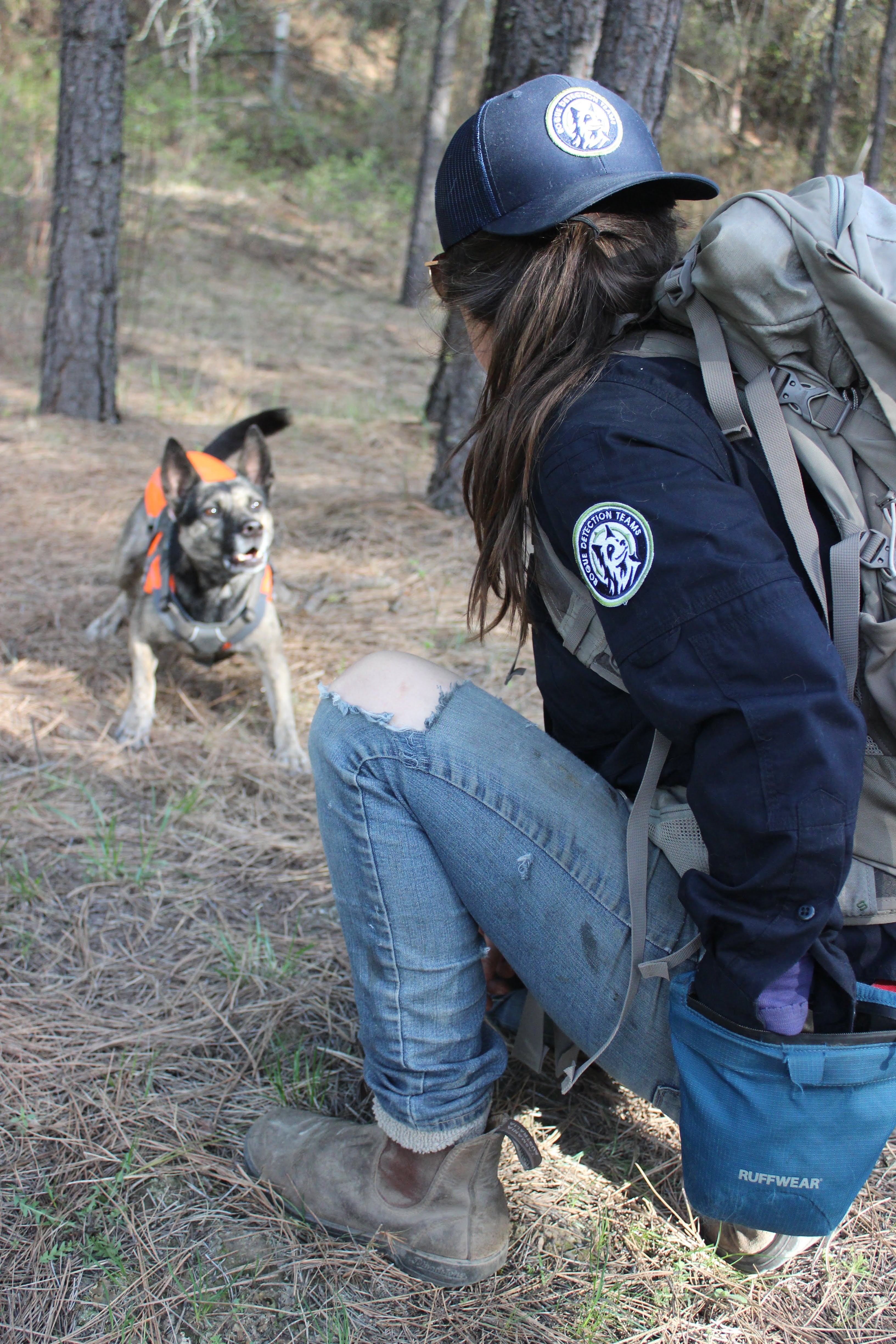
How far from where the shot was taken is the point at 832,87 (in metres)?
9.17

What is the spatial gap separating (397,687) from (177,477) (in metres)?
2.44

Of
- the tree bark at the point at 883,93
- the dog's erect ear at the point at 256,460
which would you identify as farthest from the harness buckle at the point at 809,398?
the tree bark at the point at 883,93

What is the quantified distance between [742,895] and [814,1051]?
238 mm

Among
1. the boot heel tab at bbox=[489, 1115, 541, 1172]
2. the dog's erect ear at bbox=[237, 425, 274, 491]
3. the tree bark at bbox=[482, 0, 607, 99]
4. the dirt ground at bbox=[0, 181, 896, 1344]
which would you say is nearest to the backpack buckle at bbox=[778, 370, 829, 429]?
the boot heel tab at bbox=[489, 1115, 541, 1172]

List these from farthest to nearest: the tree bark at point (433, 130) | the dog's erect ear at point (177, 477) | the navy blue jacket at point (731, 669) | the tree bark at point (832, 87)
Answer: the tree bark at point (433, 130) → the tree bark at point (832, 87) → the dog's erect ear at point (177, 477) → the navy blue jacket at point (731, 669)

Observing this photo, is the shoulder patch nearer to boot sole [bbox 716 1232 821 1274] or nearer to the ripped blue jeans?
the ripped blue jeans

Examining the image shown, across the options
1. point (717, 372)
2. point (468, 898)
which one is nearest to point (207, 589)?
point (468, 898)

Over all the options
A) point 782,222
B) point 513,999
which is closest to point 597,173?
point 782,222

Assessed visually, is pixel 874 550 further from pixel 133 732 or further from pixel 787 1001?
pixel 133 732

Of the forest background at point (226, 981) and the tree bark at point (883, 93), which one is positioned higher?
the tree bark at point (883, 93)

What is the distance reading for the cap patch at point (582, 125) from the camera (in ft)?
4.56

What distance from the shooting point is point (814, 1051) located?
1.19 metres

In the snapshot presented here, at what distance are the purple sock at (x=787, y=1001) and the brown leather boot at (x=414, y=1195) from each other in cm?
60

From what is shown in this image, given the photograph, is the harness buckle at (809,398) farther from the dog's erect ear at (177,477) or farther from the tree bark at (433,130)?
the tree bark at (433,130)
